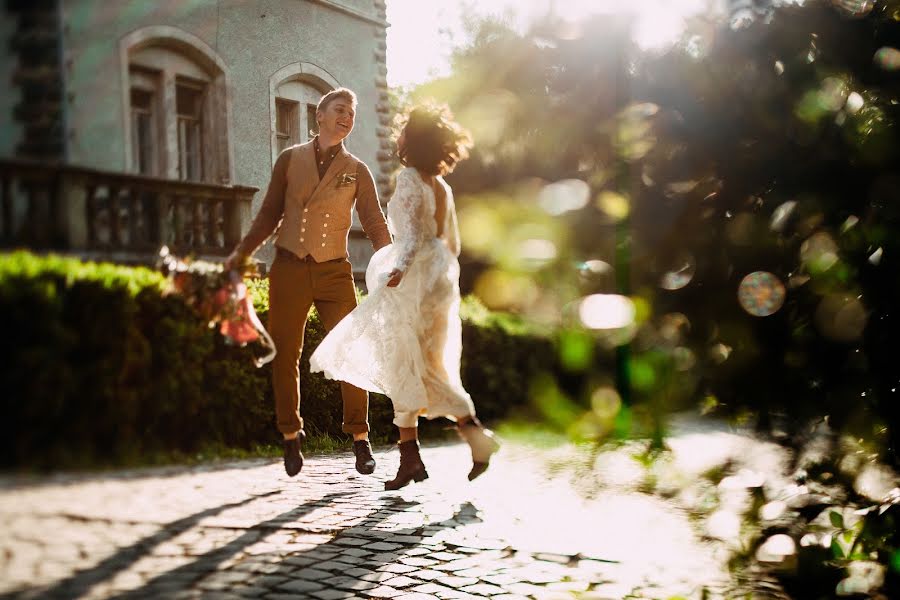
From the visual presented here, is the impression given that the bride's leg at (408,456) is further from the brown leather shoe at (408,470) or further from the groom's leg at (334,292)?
the groom's leg at (334,292)

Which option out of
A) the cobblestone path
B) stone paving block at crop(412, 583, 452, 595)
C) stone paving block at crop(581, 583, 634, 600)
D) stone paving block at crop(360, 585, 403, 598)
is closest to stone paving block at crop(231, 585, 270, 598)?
the cobblestone path

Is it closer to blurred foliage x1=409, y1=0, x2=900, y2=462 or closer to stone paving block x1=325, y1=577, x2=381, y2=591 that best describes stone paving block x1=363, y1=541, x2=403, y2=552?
stone paving block x1=325, y1=577, x2=381, y2=591

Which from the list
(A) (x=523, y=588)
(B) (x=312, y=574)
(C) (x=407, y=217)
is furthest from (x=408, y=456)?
(A) (x=523, y=588)

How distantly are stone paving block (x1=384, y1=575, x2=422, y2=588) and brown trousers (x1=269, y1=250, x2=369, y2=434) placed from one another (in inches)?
54.0

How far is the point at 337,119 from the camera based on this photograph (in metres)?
1.85

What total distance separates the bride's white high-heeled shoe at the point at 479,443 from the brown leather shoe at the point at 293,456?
73cm

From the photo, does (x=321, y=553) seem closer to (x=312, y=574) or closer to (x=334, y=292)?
(x=312, y=574)

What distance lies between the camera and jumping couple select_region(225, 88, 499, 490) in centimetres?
181

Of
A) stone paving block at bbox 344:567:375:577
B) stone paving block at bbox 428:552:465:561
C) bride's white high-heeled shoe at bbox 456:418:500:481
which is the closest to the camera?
bride's white high-heeled shoe at bbox 456:418:500:481

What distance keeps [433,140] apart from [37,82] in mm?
1044

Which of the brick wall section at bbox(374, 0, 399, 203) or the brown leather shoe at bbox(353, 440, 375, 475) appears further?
the brown leather shoe at bbox(353, 440, 375, 475)

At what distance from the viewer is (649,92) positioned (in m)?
1.59

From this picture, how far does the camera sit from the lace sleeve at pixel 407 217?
239 centimetres

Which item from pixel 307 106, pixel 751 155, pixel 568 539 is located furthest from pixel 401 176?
pixel 568 539
